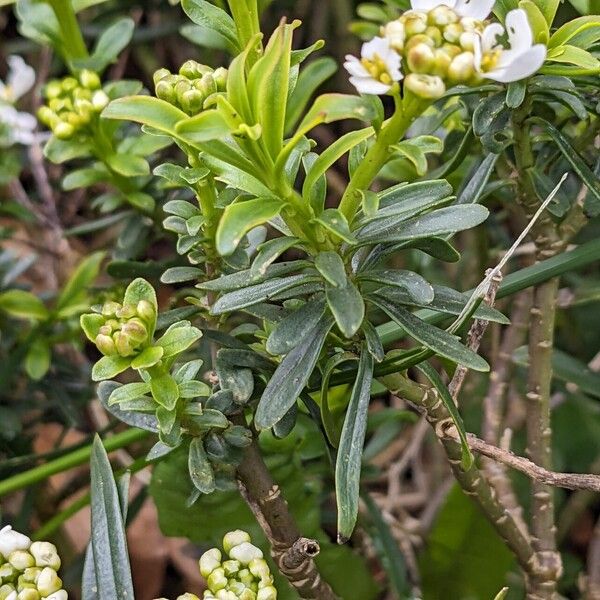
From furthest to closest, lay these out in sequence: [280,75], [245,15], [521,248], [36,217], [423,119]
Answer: [36,217], [521,248], [423,119], [245,15], [280,75]

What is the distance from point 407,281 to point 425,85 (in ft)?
0.57

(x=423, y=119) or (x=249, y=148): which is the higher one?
(x=249, y=148)

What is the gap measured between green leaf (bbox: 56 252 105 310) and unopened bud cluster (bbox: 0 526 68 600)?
1.82 feet

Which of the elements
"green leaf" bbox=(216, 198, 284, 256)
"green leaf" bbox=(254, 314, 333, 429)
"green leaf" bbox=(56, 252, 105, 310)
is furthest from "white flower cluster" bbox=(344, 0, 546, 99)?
"green leaf" bbox=(56, 252, 105, 310)

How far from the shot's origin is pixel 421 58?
1.65 ft

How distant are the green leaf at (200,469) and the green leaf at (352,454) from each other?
0.11m

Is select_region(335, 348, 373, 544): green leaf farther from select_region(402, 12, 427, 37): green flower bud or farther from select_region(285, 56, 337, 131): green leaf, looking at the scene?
select_region(285, 56, 337, 131): green leaf

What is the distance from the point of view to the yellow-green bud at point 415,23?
0.52 metres

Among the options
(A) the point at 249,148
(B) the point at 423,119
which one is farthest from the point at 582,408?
(A) the point at 249,148

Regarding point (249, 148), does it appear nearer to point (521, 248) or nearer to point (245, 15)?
point (245, 15)

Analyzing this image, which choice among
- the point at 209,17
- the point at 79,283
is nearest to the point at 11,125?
the point at 79,283

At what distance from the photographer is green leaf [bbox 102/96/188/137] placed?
56 cm

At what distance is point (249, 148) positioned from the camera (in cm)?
56

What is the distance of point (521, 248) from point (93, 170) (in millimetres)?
555
